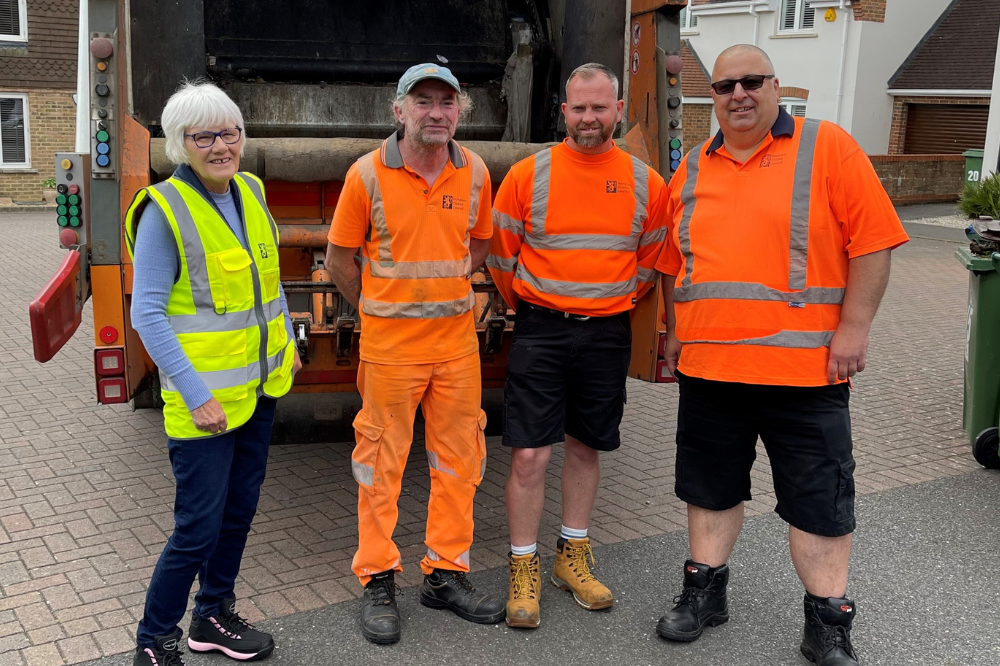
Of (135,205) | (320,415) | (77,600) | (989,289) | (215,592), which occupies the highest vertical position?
(135,205)

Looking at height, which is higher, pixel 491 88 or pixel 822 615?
pixel 491 88

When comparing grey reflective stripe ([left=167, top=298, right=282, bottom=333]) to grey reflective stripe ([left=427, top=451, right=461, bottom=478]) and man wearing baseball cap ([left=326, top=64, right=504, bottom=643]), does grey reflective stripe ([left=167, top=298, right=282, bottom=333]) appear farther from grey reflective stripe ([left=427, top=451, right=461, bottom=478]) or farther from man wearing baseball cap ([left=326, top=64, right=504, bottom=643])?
grey reflective stripe ([left=427, top=451, right=461, bottom=478])

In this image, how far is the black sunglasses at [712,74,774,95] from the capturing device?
2953 millimetres

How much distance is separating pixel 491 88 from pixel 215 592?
344 cm

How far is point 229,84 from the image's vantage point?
532 cm

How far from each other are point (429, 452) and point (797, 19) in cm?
1920

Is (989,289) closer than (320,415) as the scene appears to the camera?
No

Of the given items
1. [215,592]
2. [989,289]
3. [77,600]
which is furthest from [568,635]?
[989,289]

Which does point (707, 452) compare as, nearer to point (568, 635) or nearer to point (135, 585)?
point (568, 635)

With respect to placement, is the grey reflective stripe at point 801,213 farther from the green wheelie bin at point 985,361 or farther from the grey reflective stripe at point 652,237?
the green wheelie bin at point 985,361

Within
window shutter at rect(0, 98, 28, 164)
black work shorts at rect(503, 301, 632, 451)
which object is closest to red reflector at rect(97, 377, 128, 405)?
black work shorts at rect(503, 301, 632, 451)

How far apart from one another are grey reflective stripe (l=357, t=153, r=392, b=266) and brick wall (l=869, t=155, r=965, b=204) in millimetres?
16392

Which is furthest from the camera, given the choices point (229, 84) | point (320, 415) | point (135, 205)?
point (229, 84)

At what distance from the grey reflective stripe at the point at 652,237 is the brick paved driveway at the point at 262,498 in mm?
1304
